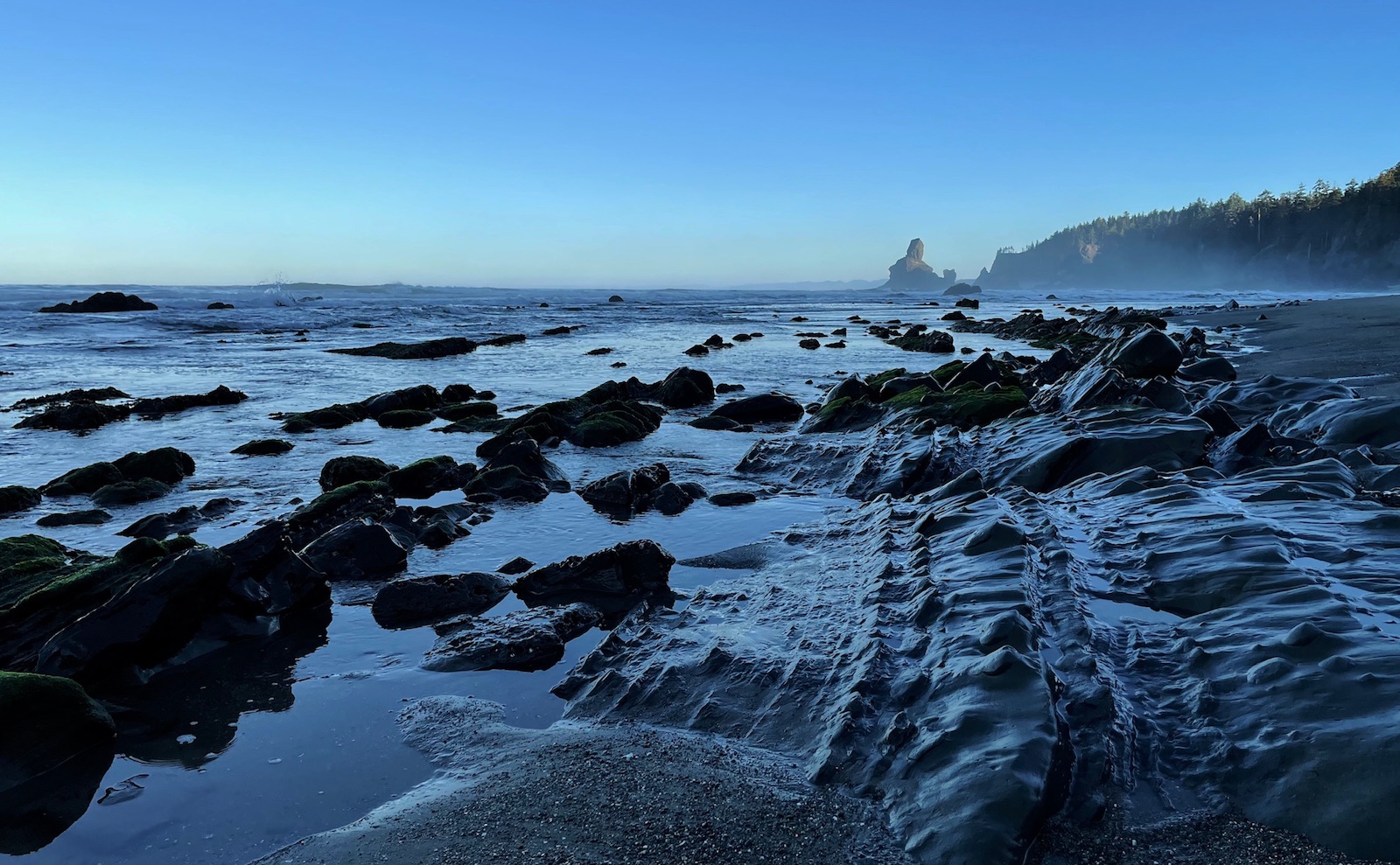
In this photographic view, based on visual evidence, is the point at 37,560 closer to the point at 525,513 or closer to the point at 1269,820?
the point at 525,513

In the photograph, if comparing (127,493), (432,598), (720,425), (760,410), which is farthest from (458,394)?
(432,598)

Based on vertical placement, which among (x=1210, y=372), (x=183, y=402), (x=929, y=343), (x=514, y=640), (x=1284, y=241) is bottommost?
(x=514, y=640)

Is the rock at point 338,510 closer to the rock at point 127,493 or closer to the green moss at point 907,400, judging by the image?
the rock at point 127,493

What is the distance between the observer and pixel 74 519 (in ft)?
29.6

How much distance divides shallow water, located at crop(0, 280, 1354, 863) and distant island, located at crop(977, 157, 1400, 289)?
99.5 m

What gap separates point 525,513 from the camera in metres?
9.37

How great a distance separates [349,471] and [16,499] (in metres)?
3.76

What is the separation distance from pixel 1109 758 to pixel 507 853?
289cm

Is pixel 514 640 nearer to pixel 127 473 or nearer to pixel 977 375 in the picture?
pixel 127 473

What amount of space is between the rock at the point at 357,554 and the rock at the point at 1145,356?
11.0 meters

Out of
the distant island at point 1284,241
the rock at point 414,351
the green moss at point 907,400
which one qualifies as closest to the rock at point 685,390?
the green moss at point 907,400

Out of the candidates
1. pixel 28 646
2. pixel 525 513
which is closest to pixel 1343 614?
pixel 525 513

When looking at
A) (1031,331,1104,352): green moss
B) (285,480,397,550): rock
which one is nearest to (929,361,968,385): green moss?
(1031,331,1104,352): green moss

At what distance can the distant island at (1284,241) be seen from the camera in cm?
9581
